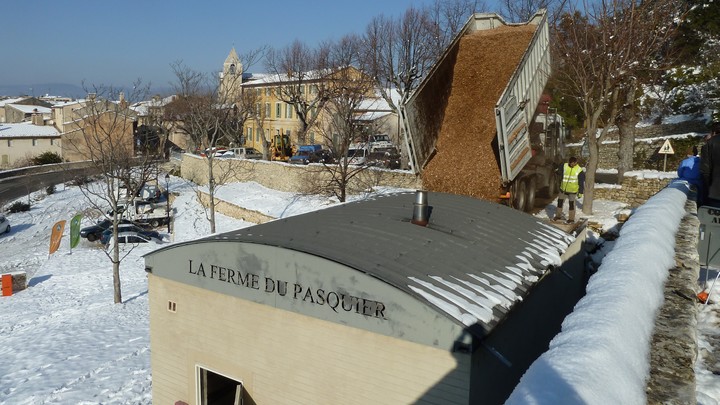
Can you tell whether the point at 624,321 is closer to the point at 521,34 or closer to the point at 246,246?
the point at 246,246

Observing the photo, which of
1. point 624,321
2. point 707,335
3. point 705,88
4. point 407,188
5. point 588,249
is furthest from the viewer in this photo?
point 705,88

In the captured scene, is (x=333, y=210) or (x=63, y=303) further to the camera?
(x=63, y=303)

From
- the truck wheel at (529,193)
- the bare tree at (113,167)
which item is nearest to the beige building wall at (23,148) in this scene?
the bare tree at (113,167)

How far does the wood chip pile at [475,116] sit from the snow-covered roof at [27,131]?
209 ft

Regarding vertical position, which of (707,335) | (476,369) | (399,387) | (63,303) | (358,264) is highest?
(358,264)

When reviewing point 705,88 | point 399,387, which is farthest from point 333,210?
point 705,88

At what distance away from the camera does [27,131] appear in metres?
65.4

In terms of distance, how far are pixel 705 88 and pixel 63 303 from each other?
3200 centimetres

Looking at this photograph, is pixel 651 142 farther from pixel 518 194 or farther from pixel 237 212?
pixel 237 212

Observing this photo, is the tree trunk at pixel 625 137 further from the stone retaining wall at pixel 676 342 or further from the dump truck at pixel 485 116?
the stone retaining wall at pixel 676 342

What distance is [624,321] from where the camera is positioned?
12.9 feet

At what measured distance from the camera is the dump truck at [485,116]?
1327 centimetres

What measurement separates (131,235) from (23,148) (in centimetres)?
4638

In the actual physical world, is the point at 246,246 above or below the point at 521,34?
below
